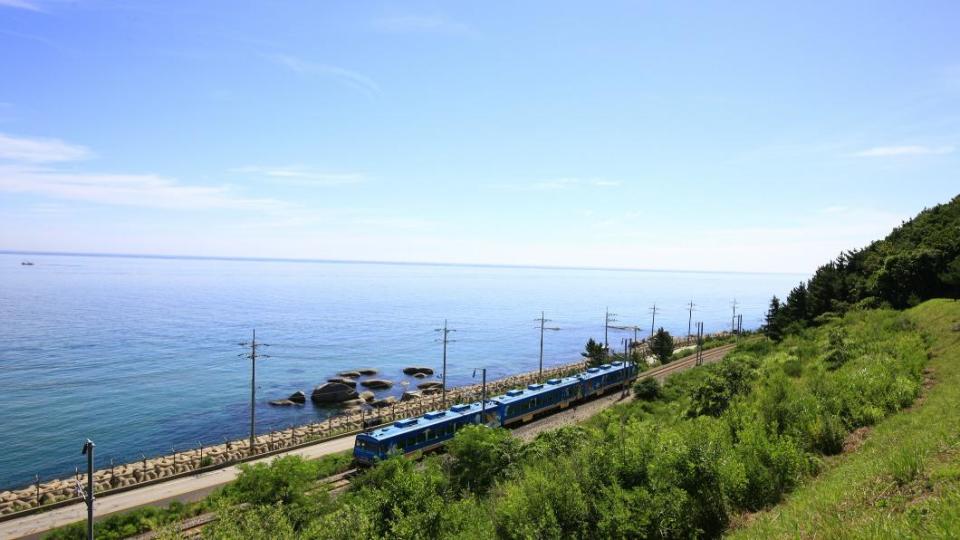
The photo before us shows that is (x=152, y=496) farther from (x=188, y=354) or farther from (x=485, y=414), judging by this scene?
(x=188, y=354)

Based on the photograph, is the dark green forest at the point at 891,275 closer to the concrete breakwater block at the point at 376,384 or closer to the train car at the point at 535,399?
the train car at the point at 535,399

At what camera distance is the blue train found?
3156 cm

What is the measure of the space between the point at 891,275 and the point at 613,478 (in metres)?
43.7

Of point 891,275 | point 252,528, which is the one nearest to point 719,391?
point 252,528

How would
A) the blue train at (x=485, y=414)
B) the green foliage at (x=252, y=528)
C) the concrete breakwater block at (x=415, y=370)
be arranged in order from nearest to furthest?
1. the green foliage at (x=252, y=528)
2. the blue train at (x=485, y=414)
3. the concrete breakwater block at (x=415, y=370)

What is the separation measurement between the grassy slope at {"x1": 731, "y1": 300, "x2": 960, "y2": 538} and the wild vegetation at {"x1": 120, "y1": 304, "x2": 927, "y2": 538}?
0.55 m

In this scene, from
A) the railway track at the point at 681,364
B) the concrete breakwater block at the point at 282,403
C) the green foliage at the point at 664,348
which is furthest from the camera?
the green foliage at the point at 664,348

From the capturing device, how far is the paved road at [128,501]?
83.8 ft

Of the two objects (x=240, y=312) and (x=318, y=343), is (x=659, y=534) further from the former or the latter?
(x=240, y=312)

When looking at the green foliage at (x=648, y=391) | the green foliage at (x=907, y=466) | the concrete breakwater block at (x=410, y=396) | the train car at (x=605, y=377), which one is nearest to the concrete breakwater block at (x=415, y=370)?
the concrete breakwater block at (x=410, y=396)

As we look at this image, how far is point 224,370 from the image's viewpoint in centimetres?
7231

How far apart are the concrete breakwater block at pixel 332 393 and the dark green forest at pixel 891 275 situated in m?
50.1

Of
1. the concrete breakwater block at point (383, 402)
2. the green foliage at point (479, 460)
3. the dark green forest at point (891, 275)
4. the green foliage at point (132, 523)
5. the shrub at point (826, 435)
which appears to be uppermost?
the dark green forest at point (891, 275)

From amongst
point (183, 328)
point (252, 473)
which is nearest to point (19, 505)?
point (252, 473)
